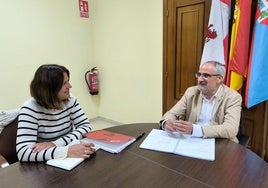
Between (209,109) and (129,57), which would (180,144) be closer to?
(209,109)

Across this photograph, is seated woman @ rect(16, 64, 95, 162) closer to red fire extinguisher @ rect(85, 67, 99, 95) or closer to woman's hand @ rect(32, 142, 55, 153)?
woman's hand @ rect(32, 142, 55, 153)

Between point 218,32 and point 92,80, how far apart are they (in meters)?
2.33

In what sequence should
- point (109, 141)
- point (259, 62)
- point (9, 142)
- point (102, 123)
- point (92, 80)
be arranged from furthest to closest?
point (102, 123)
point (92, 80)
point (259, 62)
point (9, 142)
point (109, 141)

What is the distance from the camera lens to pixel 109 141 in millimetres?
1317

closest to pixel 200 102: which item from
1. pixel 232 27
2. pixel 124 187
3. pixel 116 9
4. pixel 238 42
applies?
pixel 238 42

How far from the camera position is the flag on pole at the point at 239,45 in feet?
6.65

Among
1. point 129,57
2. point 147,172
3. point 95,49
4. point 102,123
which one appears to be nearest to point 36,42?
point 95,49

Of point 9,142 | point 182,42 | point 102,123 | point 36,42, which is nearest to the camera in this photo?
point 9,142

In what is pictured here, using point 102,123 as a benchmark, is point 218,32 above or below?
above

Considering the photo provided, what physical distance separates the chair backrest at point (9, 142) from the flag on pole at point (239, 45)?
191 centimetres

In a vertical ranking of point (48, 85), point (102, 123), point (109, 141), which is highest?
point (48, 85)

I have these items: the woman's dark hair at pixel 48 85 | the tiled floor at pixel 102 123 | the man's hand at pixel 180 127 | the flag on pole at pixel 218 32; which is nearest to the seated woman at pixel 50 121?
the woman's dark hair at pixel 48 85

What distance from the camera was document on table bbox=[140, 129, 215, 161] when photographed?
1218mm

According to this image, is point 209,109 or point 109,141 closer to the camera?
point 109,141
